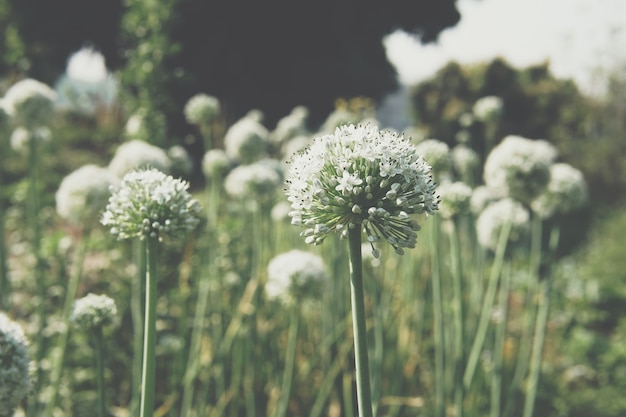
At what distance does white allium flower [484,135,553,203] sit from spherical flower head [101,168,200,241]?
1.94 metres

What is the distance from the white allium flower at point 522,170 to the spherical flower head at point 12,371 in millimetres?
2384

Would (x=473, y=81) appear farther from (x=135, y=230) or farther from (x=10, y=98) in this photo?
(x=135, y=230)

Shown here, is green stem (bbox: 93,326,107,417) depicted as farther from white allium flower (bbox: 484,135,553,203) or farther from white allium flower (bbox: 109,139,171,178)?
white allium flower (bbox: 484,135,553,203)

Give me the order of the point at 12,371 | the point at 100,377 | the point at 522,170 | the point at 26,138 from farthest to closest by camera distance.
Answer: the point at 26,138 → the point at 522,170 → the point at 100,377 → the point at 12,371

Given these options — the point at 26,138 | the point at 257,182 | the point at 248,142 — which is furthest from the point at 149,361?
the point at 26,138

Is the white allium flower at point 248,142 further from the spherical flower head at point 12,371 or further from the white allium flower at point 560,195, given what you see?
the spherical flower head at point 12,371

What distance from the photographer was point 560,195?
3.34 m

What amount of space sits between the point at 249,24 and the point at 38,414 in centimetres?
1435

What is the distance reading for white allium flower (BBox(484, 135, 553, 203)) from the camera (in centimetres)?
303

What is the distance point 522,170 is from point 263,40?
14118 mm

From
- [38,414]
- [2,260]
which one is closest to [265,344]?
[38,414]

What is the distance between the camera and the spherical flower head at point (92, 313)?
5.94 feet

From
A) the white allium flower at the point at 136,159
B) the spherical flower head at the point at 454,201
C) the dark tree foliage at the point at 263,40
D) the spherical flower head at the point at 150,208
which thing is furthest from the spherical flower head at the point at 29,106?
the dark tree foliage at the point at 263,40

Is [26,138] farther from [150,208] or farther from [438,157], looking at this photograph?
[150,208]
